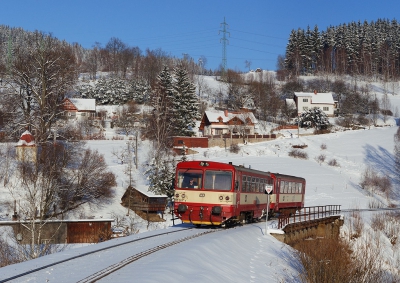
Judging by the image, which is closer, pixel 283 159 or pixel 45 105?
pixel 45 105

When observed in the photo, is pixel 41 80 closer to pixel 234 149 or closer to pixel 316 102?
pixel 234 149

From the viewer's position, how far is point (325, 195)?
55156 mm

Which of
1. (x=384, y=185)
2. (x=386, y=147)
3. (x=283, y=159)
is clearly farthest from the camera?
(x=386, y=147)

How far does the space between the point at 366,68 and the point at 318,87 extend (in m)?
23.2

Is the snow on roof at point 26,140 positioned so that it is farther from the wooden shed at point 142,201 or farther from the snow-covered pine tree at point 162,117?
the snow-covered pine tree at point 162,117

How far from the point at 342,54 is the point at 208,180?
12691 cm

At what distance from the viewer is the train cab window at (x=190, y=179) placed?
2241 centimetres

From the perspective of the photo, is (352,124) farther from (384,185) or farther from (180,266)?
(180,266)

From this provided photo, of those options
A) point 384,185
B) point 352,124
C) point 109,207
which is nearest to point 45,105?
point 109,207

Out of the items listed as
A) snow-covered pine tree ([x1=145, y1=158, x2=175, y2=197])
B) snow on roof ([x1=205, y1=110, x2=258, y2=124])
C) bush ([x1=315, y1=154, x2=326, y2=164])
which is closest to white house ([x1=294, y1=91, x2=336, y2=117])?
snow on roof ([x1=205, y1=110, x2=258, y2=124])

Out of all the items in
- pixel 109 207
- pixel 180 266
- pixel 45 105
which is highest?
pixel 45 105

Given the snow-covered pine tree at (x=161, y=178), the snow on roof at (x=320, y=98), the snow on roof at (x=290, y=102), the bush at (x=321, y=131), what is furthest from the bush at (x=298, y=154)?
the snow on roof at (x=290, y=102)

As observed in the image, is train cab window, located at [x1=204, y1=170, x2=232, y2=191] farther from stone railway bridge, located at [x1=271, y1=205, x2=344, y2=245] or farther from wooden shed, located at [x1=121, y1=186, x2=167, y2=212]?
wooden shed, located at [x1=121, y1=186, x2=167, y2=212]

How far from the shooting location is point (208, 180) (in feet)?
73.1
